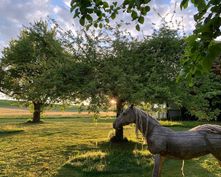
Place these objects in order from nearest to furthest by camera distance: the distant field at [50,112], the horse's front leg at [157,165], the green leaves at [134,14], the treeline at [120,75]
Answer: the green leaves at [134,14] → the horse's front leg at [157,165] → the treeline at [120,75] → the distant field at [50,112]

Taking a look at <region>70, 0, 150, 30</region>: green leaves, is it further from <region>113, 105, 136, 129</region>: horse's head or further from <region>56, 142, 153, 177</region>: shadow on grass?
<region>56, 142, 153, 177</region>: shadow on grass

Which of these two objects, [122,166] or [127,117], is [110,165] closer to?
[122,166]

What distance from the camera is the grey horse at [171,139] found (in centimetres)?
961

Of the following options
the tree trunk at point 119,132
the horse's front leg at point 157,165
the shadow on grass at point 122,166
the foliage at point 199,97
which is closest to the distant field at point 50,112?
the tree trunk at point 119,132

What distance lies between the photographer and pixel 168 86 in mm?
17859

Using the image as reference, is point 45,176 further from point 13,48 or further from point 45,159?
point 13,48

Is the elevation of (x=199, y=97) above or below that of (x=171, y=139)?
above

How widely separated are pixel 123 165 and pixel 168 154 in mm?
4844

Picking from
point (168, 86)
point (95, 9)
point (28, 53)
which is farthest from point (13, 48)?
point (95, 9)

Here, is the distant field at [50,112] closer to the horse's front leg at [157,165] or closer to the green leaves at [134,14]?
the horse's front leg at [157,165]

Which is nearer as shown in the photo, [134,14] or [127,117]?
[134,14]

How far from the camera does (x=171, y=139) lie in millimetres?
9656

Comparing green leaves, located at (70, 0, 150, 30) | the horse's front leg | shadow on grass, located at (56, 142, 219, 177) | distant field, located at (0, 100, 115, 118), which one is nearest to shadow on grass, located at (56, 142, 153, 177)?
shadow on grass, located at (56, 142, 219, 177)

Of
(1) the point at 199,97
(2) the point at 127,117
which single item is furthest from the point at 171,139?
(1) the point at 199,97
